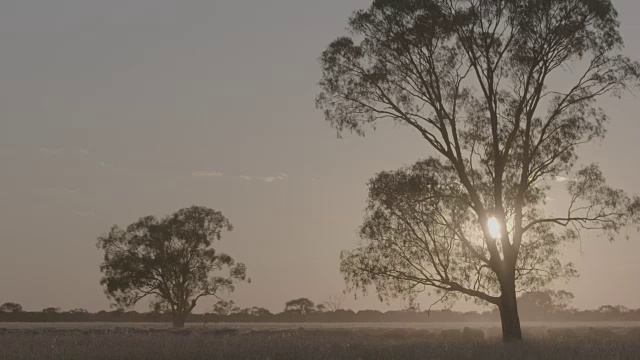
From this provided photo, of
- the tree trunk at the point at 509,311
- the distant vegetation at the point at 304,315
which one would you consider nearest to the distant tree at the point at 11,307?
the distant vegetation at the point at 304,315

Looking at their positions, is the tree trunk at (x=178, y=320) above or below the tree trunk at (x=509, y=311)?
above

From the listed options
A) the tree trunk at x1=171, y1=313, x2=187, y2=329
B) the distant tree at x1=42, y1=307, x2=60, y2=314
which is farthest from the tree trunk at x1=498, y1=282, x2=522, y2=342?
the distant tree at x1=42, y1=307, x2=60, y2=314

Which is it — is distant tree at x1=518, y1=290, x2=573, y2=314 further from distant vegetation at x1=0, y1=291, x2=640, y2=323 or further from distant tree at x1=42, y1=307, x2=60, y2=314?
distant tree at x1=42, y1=307, x2=60, y2=314

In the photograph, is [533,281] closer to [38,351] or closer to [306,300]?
[38,351]

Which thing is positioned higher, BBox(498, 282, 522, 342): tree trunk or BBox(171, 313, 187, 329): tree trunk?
BBox(171, 313, 187, 329): tree trunk

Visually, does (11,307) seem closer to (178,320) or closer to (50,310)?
(50,310)

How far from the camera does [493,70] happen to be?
33.6 meters

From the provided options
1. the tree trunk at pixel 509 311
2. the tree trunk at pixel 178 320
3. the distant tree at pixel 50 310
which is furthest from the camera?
the distant tree at pixel 50 310

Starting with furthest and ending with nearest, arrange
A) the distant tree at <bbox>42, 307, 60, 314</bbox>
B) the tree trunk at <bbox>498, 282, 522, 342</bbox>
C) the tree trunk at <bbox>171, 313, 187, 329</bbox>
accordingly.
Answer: the distant tree at <bbox>42, 307, 60, 314</bbox>, the tree trunk at <bbox>171, 313, 187, 329</bbox>, the tree trunk at <bbox>498, 282, 522, 342</bbox>

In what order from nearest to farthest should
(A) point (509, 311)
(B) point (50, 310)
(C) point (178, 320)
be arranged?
1. (A) point (509, 311)
2. (C) point (178, 320)
3. (B) point (50, 310)

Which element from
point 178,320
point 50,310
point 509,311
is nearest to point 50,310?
point 50,310

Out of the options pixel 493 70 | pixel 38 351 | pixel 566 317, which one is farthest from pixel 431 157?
pixel 566 317

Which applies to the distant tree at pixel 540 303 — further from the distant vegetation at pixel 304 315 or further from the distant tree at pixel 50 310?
the distant tree at pixel 50 310

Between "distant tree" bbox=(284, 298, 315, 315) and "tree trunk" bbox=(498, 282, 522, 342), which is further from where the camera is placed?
"distant tree" bbox=(284, 298, 315, 315)
